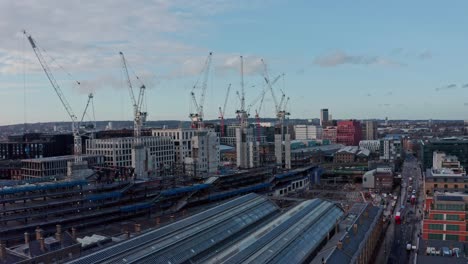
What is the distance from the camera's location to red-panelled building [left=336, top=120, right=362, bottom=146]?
156 metres

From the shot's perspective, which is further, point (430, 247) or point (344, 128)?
point (344, 128)

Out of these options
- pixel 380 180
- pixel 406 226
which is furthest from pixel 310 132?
pixel 406 226

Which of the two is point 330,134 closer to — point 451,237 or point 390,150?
point 390,150

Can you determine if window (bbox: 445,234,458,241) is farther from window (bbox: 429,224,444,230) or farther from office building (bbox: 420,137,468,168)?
office building (bbox: 420,137,468,168)

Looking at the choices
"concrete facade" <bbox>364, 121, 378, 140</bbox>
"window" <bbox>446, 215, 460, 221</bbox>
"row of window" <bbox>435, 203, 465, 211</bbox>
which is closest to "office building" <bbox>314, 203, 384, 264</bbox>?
"row of window" <bbox>435, 203, 465, 211</bbox>

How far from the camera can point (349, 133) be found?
513 ft

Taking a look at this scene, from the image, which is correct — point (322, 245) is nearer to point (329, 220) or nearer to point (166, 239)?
point (329, 220)

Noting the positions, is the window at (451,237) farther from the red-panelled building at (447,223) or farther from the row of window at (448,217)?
the row of window at (448,217)

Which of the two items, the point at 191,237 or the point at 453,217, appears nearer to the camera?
the point at 191,237

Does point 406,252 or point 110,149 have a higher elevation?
point 110,149

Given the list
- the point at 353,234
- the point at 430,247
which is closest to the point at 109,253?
the point at 353,234

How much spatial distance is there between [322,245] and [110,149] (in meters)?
55.4

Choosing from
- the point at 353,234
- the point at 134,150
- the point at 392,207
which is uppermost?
the point at 134,150

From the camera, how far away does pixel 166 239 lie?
25781mm
